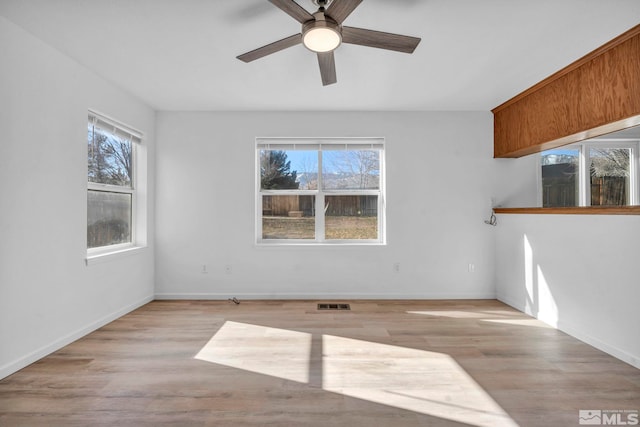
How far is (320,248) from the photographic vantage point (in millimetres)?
4238

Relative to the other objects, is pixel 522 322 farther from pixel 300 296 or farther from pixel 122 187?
pixel 122 187

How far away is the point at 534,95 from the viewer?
342cm

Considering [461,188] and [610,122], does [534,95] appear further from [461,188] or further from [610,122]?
[461,188]

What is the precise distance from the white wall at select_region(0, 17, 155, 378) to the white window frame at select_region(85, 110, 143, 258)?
136 millimetres

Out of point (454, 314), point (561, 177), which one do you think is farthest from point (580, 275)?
point (561, 177)

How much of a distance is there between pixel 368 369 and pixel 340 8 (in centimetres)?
232

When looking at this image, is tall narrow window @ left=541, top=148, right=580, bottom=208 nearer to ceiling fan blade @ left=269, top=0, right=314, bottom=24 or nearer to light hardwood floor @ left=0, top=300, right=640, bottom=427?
light hardwood floor @ left=0, top=300, right=640, bottom=427

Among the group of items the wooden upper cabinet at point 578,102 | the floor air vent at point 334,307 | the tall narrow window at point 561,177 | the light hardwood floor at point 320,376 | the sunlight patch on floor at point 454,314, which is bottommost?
the light hardwood floor at point 320,376

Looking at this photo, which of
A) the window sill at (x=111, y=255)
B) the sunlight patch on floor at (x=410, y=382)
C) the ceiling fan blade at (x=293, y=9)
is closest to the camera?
the ceiling fan blade at (x=293, y=9)

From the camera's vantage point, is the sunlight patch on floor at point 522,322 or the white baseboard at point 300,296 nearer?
the sunlight patch on floor at point 522,322

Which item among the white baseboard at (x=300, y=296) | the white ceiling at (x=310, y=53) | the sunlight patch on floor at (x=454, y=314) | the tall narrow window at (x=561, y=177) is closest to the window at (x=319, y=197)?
the white baseboard at (x=300, y=296)

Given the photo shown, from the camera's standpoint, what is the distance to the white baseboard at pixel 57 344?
2250 mm

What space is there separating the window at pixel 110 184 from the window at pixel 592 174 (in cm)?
512

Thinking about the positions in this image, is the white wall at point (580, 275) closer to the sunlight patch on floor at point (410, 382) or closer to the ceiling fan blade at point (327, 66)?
the sunlight patch on floor at point (410, 382)
